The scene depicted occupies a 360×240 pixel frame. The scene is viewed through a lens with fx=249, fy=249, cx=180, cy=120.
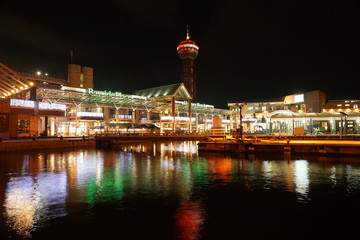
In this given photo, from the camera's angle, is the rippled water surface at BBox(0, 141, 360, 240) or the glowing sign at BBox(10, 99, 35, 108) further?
the glowing sign at BBox(10, 99, 35, 108)

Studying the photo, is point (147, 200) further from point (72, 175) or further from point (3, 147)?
point (3, 147)

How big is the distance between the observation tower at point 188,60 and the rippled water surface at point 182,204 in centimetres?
13052

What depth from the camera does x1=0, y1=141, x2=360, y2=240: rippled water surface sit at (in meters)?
8.77

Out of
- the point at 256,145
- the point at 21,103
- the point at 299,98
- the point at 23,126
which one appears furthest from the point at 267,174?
the point at 299,98

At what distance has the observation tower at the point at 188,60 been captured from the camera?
14425 centimetres

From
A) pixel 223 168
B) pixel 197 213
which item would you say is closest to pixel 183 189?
pixel 197 213

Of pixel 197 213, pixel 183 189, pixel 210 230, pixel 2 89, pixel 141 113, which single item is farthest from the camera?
pixel 141 113

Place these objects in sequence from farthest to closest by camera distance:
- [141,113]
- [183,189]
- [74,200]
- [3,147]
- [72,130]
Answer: [141,113]
[72,130]
[3,147]
[183,189]
[74,200]

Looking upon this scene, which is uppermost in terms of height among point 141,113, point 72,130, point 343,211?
point 141,113

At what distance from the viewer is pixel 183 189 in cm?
1460

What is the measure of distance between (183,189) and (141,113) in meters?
79.8

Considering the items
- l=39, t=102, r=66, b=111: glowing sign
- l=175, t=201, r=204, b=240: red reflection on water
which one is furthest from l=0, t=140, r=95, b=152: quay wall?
l=175, t=201, r=204, b=240: red reflection on water

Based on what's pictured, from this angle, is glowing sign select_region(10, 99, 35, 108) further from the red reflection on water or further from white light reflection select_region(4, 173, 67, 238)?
the red reflection on water

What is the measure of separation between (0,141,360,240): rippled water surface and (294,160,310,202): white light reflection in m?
0.05
